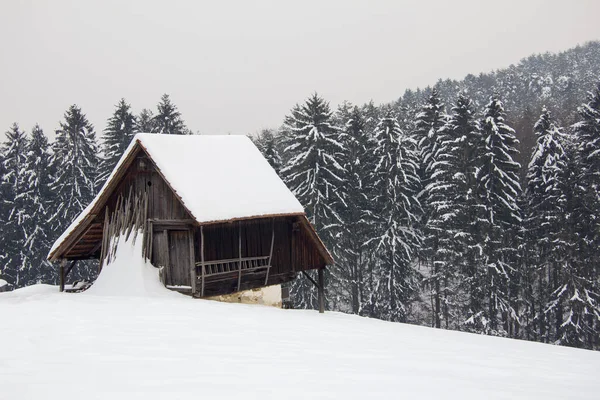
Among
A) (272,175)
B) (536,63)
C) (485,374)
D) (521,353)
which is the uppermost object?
(536,63)

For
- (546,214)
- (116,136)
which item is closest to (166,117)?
(116,136)

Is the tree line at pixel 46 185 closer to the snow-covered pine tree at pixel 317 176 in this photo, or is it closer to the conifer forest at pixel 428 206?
the conifer forest at pixel 428 206

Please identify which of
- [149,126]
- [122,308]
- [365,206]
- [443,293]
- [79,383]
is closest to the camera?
[79,383]

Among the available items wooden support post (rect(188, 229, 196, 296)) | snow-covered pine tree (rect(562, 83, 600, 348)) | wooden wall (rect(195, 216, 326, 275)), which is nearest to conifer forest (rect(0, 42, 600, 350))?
snow-covered pine tree (rect(562, 83, 600, 348))

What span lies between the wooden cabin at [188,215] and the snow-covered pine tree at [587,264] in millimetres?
19469

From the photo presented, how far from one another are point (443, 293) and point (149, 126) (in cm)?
3532

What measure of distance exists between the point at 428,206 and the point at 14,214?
112ft

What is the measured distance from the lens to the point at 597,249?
2983cm

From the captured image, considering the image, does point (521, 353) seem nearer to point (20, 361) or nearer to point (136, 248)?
point (20, 361)

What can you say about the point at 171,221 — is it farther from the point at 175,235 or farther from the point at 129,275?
the point at 129,275

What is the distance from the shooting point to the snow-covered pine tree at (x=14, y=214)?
41.2 meters

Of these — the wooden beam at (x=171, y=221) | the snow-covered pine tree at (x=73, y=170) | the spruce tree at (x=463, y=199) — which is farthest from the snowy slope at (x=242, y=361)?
the snow-covered pine tree at (x=73, y=170)

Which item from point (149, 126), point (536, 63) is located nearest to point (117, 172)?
point (149, 126)

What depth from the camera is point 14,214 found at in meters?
42.1
